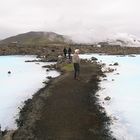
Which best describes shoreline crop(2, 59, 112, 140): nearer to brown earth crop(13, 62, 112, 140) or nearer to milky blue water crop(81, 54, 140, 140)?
brown earth crop(13, 62, 112, 140)

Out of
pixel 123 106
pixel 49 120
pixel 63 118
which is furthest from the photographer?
pixel 123 106

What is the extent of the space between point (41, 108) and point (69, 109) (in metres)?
1.64

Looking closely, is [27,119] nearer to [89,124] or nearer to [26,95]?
[89,124]

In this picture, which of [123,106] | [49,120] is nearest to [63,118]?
[49,120]

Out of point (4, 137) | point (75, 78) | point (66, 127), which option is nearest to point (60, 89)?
point (75, 78)

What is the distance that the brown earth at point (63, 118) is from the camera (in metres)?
15.2

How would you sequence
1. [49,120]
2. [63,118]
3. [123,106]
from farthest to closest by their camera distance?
[123,106] → [63,118] → [49,120]

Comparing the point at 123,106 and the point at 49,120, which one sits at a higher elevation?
the point at 49,120

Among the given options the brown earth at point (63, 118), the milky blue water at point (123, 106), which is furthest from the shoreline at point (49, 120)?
the milky blue water at point (123, 106)

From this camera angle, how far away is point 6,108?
22797 mm

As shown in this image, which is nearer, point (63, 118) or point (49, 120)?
point (49, 120)

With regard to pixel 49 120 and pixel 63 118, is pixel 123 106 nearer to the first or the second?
pixel 63 118

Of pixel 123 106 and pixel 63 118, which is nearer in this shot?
pixel 63 118

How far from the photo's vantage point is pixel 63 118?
692 inches
